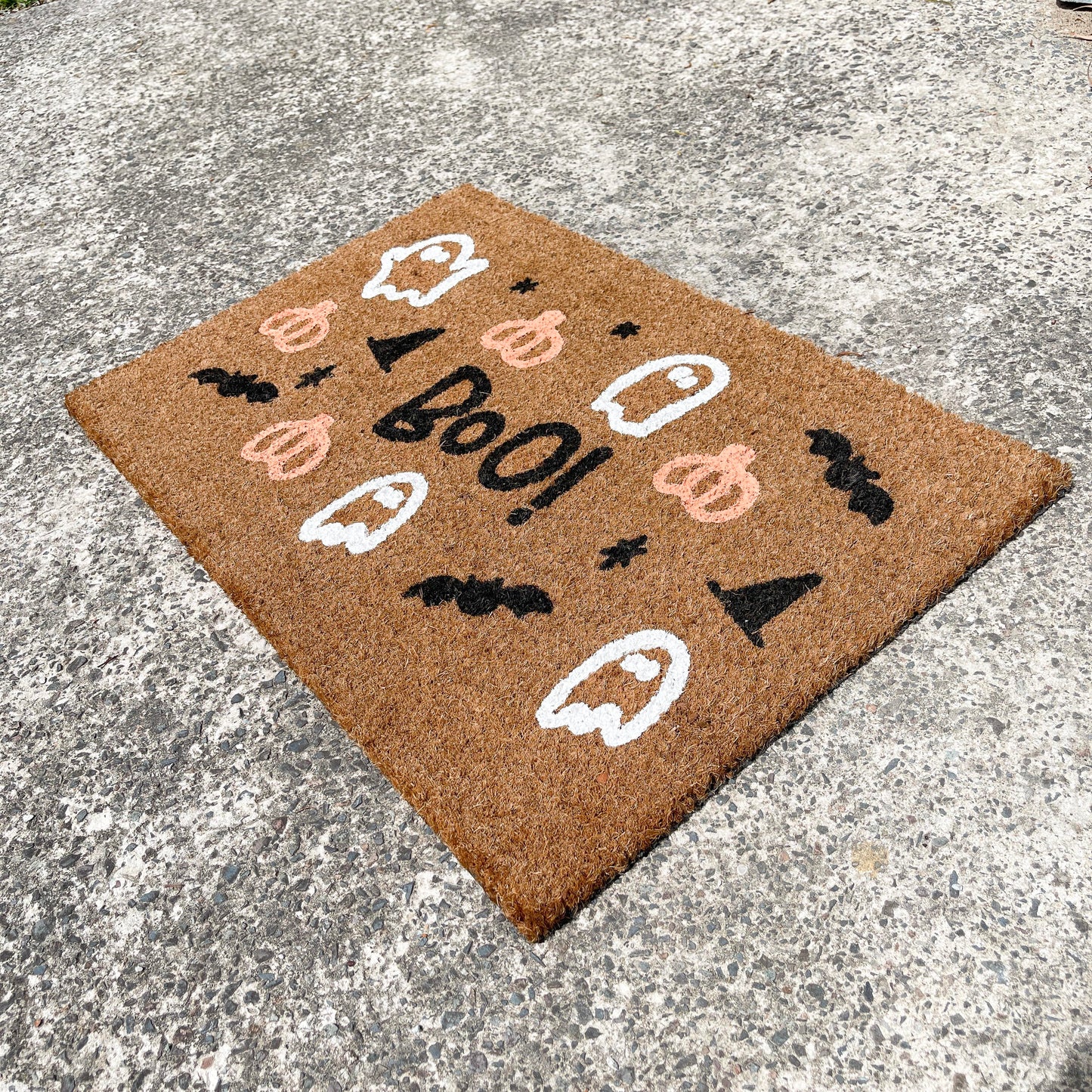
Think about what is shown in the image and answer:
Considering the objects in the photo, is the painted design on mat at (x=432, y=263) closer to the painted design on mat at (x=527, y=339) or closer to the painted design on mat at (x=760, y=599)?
the painted design on mat at (x=527, y=339)

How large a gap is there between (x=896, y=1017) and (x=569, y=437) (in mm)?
1557

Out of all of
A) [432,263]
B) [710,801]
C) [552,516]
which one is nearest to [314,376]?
[432,263]

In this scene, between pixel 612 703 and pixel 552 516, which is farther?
pixel 552 516

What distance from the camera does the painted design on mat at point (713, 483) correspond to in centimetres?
237

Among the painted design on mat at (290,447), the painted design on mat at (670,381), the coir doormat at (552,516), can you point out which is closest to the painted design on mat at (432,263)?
the coir doormat at (552,516)

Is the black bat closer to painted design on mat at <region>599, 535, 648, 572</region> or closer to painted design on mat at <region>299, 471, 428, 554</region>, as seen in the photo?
painted design on mat at <region>599, 535, 648, 572</region>

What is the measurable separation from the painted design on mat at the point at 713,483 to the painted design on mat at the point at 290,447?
961mm

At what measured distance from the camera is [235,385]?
9.93 ft

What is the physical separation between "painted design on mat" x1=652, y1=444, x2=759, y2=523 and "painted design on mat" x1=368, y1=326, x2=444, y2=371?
3.15 ft

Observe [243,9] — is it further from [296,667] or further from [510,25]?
[296,667]

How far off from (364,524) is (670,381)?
0.93 m

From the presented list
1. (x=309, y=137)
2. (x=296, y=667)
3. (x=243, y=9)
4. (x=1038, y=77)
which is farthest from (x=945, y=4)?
(x=296, y=667)

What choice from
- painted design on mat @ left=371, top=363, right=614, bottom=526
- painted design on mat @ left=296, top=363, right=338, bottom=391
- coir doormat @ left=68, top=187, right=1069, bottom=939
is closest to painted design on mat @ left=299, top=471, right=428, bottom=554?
coir doormat @ left=68, top=187, right=1069, bottom=939

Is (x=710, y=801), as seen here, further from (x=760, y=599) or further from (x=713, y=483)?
(x=713, y=483)
